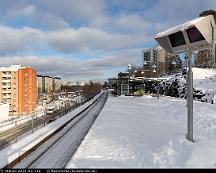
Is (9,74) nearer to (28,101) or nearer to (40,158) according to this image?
(28,101)

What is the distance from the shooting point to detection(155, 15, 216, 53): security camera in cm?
840

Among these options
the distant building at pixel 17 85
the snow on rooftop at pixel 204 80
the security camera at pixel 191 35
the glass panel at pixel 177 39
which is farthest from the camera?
the distant building at pixel 17 85

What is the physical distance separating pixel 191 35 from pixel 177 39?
531 millimetres

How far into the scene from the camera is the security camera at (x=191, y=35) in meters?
8.40

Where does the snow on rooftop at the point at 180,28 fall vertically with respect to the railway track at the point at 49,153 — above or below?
above

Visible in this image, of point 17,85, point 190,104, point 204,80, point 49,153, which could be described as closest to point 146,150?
point 190,104

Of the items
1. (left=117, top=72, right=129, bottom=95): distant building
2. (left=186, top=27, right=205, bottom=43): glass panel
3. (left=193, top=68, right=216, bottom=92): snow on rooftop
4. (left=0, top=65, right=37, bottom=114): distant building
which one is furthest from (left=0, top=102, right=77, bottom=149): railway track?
(left=0, top=65, right=37, bottom=114): distant building

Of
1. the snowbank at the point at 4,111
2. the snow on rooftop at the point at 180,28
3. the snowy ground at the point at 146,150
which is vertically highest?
the snow on rooftop at the point at 180,28

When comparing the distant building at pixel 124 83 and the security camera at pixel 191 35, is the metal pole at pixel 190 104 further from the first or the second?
the distant building at pixel 124 83

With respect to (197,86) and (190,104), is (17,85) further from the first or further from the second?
(190,104)

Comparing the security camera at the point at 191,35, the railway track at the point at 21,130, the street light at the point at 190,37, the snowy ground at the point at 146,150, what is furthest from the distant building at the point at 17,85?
the security camera at the point at 191,35

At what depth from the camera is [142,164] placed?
7816mm

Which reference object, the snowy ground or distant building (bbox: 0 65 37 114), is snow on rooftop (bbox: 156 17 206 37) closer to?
the snowy ground

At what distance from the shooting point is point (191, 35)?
8.71 meters
